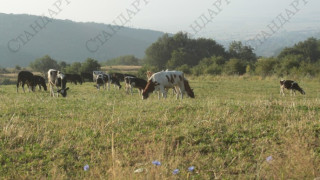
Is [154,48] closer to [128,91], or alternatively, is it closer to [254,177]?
[128,91]

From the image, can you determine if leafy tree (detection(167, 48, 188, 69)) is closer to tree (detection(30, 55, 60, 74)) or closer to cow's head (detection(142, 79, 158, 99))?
tree (detection(30, 55, 60, 74))

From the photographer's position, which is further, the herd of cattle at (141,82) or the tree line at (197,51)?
the tree line at (197,51)

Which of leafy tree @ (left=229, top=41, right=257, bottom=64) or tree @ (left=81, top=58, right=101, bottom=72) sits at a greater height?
leafy tree @ (left=229, top=41, right=257, bottom=64)

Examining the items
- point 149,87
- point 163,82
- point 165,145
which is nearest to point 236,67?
point 163,82

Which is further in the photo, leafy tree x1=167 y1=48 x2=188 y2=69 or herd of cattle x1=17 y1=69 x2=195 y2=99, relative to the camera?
leafy tree x1=167 y1=48 x2=188 y2=69

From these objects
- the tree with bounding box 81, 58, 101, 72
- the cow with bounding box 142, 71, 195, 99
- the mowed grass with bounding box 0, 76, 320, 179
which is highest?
the tree with bounding box 81, 58, 101, 72

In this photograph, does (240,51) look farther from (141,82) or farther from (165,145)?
(165,145)

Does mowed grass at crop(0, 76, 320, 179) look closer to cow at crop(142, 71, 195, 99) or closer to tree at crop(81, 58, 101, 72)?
cow at crop(142, 71, 195, 99)

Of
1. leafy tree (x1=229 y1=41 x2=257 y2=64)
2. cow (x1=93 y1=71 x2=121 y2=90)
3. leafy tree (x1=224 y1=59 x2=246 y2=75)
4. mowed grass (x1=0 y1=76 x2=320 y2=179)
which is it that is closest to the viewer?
mowed grass (x1=0 y1=76 x2=320 y2=179)

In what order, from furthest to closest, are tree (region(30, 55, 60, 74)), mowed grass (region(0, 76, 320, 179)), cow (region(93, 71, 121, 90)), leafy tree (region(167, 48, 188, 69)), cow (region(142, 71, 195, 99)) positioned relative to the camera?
tree (region(30, 55, 60, 74)), leafy tree (region(167, 48, 188, 69)), cow (region(93, 71, 121, 90)), cow (region(142, 71, 195, 99)), mowed grass (region(0, 76, 320, 179))

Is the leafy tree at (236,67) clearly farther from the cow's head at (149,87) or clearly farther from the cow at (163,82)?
the cow's head at (149,87)

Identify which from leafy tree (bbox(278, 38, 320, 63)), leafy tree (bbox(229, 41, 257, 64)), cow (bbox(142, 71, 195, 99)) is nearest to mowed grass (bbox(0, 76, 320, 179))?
cow (bbox(142, 71, 195, 99))

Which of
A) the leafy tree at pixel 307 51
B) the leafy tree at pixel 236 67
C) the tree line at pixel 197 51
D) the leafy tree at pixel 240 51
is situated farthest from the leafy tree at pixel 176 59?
the leafy tree at pixel 236 67

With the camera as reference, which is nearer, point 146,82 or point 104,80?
point 146,82
